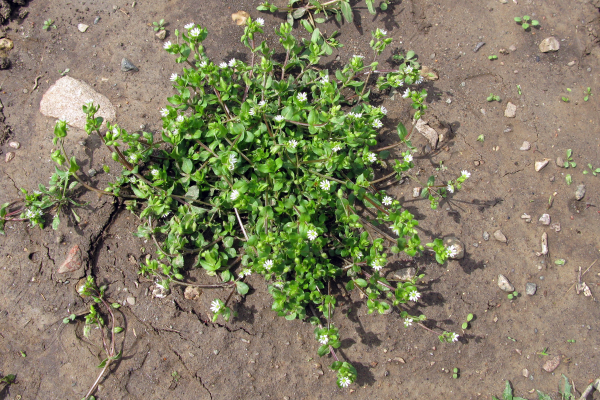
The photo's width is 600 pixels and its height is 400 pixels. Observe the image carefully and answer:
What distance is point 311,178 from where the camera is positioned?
2.71 meters

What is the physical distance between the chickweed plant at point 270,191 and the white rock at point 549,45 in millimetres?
1475

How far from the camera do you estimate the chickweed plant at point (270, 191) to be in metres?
2.57

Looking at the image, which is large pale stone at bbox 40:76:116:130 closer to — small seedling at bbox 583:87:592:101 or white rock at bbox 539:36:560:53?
white rock at bbox 539:36:560:53

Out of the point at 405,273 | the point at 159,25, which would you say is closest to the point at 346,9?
the point at 159,25

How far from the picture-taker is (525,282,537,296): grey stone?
3057 millimetres

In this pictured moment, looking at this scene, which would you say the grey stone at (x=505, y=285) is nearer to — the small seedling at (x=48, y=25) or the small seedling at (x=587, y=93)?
the small seedling at (x=587, y=93)

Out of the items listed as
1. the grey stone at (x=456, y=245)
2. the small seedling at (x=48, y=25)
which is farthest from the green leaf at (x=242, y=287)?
the small seedling at (x=48, y=25)

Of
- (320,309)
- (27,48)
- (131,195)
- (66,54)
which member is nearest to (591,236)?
(320,309)

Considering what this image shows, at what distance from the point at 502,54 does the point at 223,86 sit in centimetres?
A: 264

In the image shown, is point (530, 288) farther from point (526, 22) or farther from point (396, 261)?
point (526, 22)

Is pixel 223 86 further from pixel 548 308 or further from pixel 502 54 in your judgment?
pixel 548 308

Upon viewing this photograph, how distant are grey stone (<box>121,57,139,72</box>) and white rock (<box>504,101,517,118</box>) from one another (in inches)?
132

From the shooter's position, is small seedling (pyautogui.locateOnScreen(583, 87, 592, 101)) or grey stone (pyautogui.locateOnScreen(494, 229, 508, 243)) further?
small seedling (pyautogui.locateOnScreen(583, 87, 592, 101))

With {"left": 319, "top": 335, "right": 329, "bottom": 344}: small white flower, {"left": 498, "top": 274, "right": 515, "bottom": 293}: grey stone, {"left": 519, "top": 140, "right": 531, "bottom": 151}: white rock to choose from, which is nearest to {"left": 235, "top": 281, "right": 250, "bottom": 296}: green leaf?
{"left": 319, "top": 335, "right": 329, "bottom": 344}: small white flower
